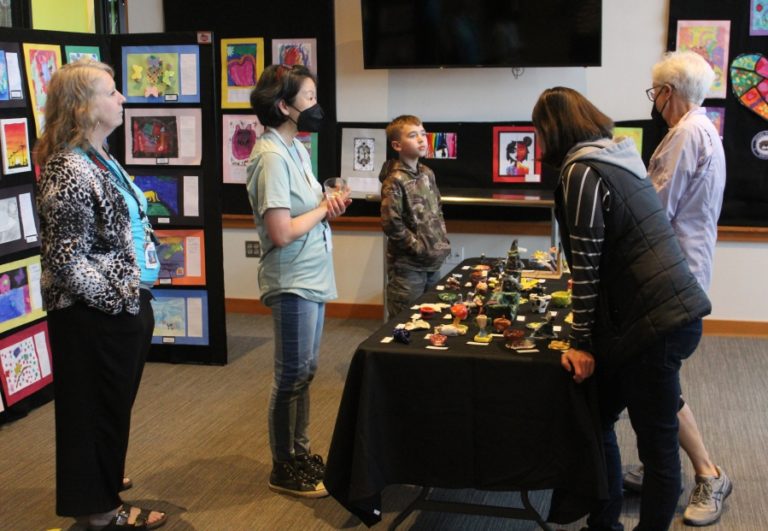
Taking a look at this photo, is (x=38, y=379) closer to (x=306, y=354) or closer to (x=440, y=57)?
(x=306, y=354)

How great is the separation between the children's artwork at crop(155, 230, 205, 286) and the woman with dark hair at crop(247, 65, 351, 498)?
5.99 ft

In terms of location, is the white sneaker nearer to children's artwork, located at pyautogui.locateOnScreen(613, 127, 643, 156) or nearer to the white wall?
the white wall

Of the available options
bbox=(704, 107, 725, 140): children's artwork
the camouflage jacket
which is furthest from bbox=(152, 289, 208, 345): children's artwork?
bbox=(704, 107, 725, 140): children's artwork

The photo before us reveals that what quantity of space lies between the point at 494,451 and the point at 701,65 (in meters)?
1.49

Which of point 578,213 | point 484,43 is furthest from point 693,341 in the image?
point 484,43

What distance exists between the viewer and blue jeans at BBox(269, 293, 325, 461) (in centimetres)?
290

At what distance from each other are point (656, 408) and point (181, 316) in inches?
122

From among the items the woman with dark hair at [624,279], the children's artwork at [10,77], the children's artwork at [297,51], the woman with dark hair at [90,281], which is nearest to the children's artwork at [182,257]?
the children's artwork at [10,77]

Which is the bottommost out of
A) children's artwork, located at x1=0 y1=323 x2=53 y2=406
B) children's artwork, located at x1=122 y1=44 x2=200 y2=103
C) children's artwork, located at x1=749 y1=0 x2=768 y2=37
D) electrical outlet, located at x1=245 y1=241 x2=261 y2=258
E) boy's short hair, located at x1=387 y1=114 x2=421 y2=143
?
children's artwork, located at x1=0 y1=323 x2=53 y2=406

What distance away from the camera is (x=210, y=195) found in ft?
15.1

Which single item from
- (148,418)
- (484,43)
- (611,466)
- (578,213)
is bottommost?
(148,418)

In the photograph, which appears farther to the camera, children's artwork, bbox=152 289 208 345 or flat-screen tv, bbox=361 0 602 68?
flat-screen tv, bbox=361 0 602 68

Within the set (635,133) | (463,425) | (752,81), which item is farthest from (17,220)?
(752,81)

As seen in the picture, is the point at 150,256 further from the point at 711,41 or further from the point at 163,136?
the point at 711,41
